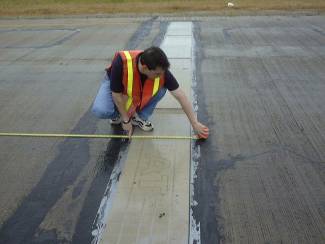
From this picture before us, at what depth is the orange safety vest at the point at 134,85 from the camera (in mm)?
3275

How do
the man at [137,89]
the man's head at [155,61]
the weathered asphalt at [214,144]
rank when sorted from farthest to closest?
the man at [137,89] → the man's head at [155,61] → the weathered asphalt at [214,144]

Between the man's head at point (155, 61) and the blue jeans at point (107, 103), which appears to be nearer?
the man's head at point (155, 61)

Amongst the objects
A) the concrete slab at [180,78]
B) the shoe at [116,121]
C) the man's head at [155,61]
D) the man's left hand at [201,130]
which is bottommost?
the concrete slab at [180,78]

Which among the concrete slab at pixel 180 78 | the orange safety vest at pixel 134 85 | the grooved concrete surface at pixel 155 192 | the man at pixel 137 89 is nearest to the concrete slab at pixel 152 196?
the grooved concrete surface at pixel 155 192

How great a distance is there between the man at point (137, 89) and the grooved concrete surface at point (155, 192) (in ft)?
0.85

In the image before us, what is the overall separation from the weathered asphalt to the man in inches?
12.1

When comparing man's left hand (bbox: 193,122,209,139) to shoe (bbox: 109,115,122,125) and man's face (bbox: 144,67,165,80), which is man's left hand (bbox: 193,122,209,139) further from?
shoe (bbox: 109,115,122,125)

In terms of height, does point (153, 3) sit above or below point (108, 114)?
below

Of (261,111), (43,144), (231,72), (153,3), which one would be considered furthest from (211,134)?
(153,3)

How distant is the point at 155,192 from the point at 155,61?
3.35 ft

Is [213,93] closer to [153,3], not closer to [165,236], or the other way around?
[165,236]

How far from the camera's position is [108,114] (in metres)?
3.75

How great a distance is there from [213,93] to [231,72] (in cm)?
95

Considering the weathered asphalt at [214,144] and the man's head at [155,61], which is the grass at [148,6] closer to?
the weathered asphalt at [214,144]
